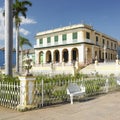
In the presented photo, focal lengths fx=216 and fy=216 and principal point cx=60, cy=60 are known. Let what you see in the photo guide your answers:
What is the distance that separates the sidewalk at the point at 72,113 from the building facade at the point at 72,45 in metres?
31.7

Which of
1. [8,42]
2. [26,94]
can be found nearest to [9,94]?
[26,94]

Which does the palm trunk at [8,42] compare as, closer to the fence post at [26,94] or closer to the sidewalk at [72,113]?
the sidewalk at [72,113]

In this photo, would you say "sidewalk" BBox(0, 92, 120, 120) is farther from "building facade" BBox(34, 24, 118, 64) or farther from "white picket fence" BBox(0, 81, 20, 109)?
"building facade" BBox(34, 24, 118, 64)

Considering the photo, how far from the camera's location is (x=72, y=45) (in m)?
42.6

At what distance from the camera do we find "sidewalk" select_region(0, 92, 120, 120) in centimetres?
698

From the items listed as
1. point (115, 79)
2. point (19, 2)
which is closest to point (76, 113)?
point (115, 79)

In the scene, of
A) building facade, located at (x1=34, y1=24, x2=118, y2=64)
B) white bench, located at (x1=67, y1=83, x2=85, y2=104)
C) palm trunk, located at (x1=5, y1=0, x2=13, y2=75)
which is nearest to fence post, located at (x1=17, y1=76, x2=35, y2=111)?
white bench, located at (x1=67, y1=83, x2=85, y2=104)

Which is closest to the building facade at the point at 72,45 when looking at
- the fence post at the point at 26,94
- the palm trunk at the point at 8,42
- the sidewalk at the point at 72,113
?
→ the palm trunk at the point at 8,42

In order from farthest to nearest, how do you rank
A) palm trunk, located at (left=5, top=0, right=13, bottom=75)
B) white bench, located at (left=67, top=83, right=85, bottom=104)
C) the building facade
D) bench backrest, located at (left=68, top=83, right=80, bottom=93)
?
the building facade
palm trunk, located at (left=5, top=0, right=13, bottom=75)
bench backrest, located at (left=68, top=83, right=80, bottom=93)
white bench, located at (left=67, top=83, right=85, bottom=104)

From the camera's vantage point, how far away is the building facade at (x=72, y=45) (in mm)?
41219

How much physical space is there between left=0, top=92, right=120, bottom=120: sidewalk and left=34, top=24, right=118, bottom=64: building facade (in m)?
31.7

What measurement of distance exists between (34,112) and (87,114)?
1876mm

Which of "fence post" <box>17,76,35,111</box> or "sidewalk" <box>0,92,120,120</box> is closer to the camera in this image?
"sidewalk" <box>0,92,120,120</box>

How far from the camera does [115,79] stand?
1435 centimetres
